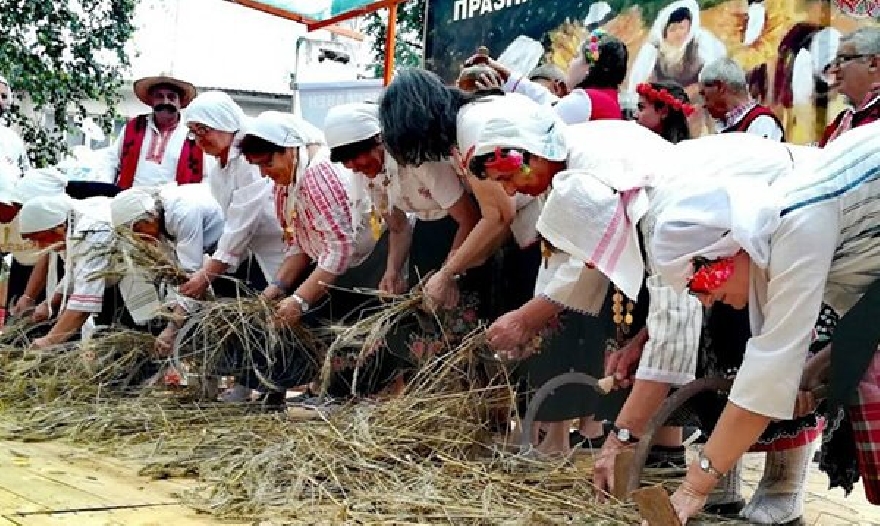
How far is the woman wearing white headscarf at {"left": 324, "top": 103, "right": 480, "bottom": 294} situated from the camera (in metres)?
3.31

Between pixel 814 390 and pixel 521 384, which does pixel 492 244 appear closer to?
pixel 521 384

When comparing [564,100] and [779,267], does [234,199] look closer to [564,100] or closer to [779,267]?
[564,100]

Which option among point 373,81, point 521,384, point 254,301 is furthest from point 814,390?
point 373,81

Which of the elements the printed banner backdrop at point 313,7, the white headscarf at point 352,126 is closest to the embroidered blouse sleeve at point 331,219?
the white headscarf at point 352,126

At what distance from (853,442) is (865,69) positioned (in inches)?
61.1

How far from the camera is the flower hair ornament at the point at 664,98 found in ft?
11.8

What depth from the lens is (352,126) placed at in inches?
136

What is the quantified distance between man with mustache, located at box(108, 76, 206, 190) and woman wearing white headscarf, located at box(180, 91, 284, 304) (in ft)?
3.31

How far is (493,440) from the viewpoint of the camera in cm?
294

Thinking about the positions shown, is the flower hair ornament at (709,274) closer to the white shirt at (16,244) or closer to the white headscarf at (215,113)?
the white headscarf at (215,113)

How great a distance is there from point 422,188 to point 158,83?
282 centimetres

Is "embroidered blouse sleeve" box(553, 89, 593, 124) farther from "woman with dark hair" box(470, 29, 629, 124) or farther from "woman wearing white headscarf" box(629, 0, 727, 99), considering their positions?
"woman wearing white headscarf" box(629, 0, 727, 99)

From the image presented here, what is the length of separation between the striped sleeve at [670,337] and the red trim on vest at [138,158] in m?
3.56

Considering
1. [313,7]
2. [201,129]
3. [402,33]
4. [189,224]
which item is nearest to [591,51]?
[201,129]
